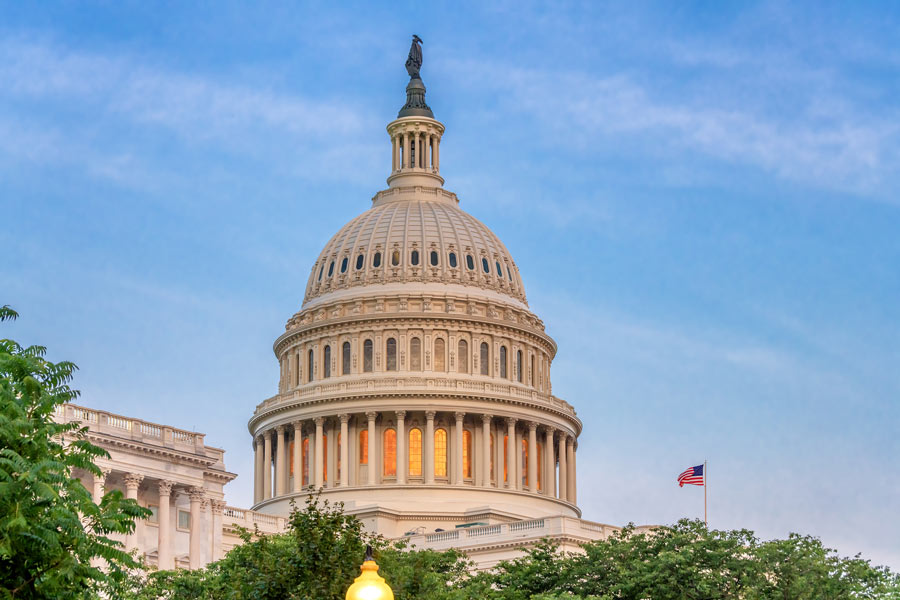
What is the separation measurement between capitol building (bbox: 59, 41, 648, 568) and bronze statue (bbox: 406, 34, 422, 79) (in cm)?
764

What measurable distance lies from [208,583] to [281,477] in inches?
2932

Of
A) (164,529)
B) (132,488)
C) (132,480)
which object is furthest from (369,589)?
(164,529)

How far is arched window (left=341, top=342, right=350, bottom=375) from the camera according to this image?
478ft

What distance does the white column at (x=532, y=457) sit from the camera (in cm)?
14388

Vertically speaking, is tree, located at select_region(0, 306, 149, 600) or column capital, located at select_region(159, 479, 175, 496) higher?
column capital, located at select_region(159, 479, 175, 496)

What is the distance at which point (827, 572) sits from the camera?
77.1 metres

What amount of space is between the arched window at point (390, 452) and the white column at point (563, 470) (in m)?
14.7

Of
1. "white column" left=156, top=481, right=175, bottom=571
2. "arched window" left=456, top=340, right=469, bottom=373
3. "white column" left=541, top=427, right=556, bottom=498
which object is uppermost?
"arched window" left=456, top=340, right=469, bottom=373

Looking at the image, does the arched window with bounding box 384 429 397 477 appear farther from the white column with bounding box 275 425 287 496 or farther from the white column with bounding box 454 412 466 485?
the white column with bounding box 275 425 287 496

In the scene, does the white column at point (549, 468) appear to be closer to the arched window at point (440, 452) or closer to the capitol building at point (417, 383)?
the capitol building at point (417, 383)

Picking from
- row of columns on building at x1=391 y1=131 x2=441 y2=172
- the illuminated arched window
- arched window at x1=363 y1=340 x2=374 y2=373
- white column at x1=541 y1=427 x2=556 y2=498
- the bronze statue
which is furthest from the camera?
the bronze statue

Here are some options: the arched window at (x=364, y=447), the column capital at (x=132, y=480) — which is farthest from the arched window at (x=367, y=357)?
the column capital at (x=132, y=480)

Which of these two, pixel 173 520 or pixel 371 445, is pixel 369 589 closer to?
pixel 173 520

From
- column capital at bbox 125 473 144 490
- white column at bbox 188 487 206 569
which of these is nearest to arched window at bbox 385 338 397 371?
white column at bbox 188 487 206 569
